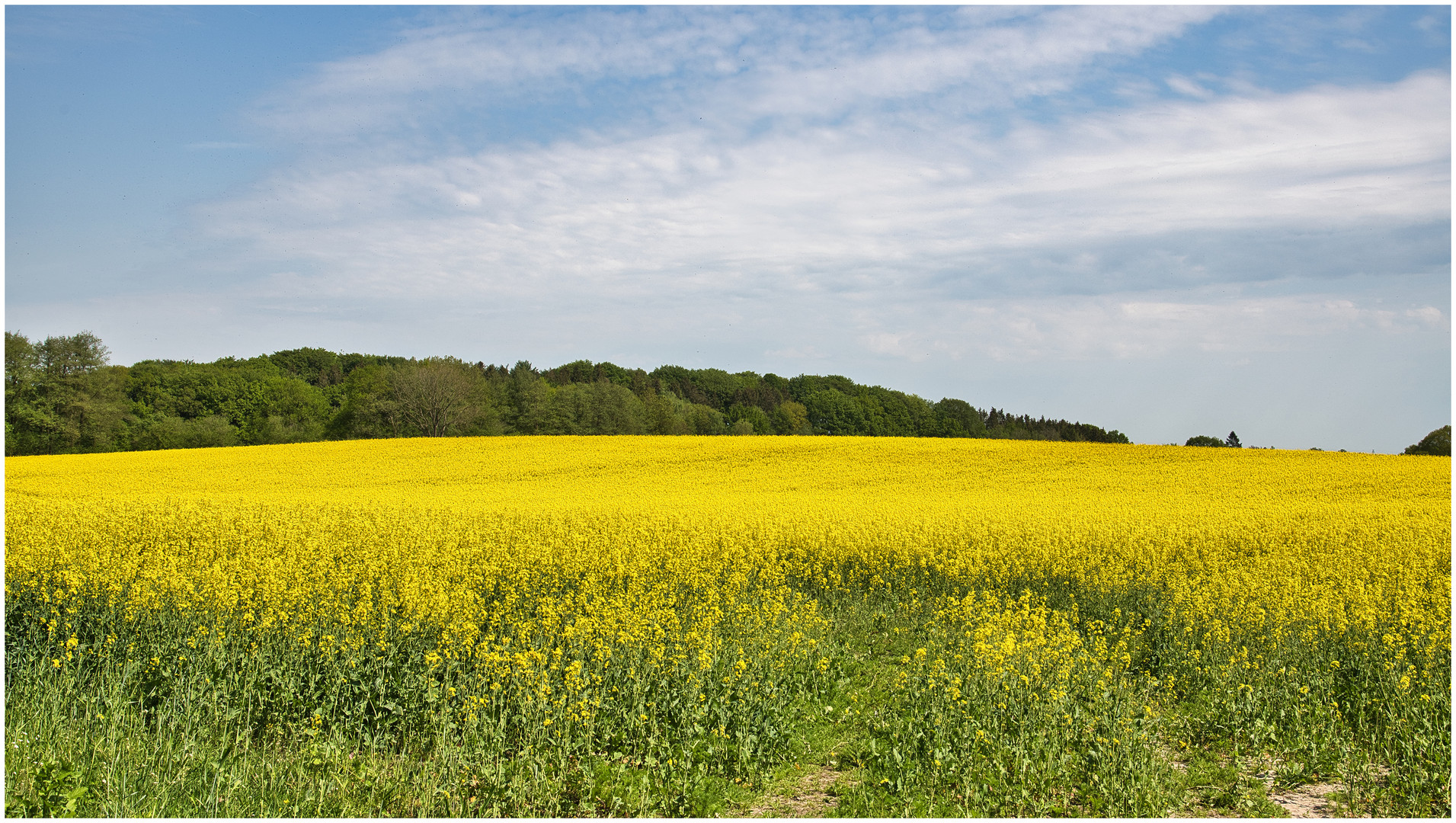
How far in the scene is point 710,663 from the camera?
681cm

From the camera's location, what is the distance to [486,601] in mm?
9727

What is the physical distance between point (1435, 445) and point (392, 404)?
181ft

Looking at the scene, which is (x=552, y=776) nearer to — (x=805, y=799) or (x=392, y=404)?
(x=805, y=799)

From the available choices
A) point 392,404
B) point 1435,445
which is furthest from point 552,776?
point 392,404

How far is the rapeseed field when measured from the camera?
17.9 ft

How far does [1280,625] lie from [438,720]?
7.96 metres

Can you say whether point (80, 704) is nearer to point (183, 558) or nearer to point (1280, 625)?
point (183, 558)

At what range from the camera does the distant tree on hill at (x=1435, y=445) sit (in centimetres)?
3625

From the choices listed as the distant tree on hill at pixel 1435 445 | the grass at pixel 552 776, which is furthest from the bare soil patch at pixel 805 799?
the distant tree on hill at pixel 1435 445

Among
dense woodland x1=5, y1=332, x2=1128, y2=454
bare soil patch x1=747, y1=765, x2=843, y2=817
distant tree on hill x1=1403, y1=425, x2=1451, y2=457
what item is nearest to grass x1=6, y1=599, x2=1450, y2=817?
bare soil patch x1=747, y1=765, x2=843, y2=817

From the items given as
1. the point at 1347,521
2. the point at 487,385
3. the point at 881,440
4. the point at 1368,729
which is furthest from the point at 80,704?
the point at 487,385

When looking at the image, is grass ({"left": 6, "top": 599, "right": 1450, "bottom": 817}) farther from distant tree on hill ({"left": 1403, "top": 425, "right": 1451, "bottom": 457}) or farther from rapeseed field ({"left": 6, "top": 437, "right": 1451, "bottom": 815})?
distant tree on hill ({"left": 1403, "top": 425, "right": 1451, "bottom": 457})

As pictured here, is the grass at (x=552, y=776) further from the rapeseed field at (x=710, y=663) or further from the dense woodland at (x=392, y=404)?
Result: the dense woodland at (x=392, y=404)

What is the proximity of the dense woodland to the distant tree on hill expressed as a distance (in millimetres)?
14503
